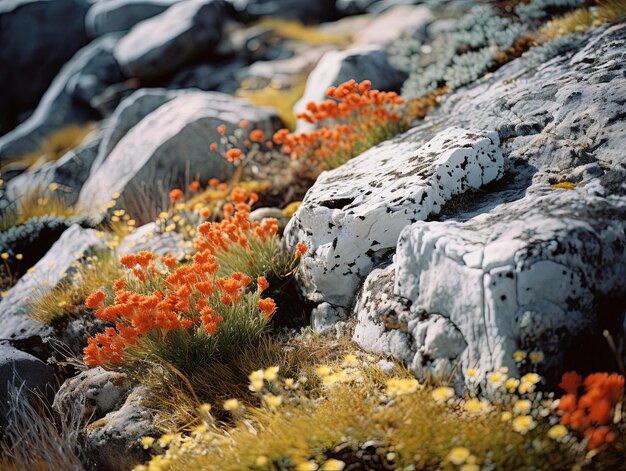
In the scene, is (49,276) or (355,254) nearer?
(355,254)

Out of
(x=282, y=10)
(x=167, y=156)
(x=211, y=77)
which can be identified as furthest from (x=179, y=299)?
(x=282, y=10)

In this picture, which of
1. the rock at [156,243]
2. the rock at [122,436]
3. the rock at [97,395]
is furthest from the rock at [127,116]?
the rock at [122,436]

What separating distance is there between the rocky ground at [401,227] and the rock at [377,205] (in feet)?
0.06

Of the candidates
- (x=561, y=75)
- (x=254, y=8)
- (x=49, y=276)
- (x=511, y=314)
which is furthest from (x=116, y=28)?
(x=511, y=314)

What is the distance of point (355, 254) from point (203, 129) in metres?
4.79

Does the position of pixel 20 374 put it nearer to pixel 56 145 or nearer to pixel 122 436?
pixel 122 436

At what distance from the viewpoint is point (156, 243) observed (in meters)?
6.14

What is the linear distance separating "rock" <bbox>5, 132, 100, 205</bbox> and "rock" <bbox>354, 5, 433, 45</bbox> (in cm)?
694

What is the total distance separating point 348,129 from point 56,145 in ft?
34.2

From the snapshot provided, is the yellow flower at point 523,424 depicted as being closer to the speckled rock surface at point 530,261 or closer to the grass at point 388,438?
the grass at point 388,438

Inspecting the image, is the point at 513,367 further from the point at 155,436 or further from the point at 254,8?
the point at 254,8

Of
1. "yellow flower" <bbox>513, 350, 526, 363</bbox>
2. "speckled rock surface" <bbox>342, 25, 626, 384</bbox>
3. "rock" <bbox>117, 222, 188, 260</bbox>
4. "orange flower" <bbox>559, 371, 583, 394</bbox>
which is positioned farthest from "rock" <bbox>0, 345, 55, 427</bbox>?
"orange flower" <bbox>559, 371, 583, 394</bbox>

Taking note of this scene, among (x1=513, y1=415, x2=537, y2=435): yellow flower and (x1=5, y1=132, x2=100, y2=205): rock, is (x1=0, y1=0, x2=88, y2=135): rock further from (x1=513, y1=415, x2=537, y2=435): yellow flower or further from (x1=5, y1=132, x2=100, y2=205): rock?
(x1=513, y1=415, x2=537, y2=435): yellow flower

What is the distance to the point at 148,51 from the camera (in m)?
14.6
